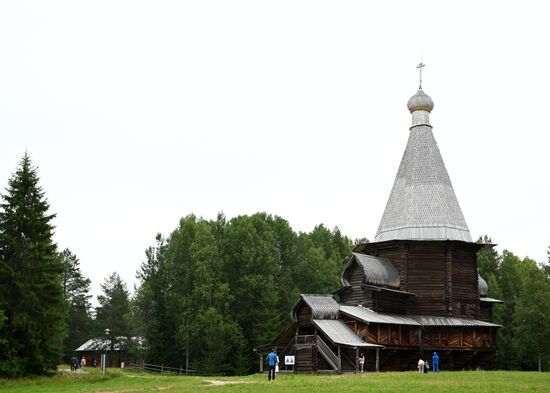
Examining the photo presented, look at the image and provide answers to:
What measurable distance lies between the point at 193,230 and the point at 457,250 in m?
20.6

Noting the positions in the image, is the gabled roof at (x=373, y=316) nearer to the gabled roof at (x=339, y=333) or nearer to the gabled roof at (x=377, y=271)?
the gabled roof at (x=339, y=333)

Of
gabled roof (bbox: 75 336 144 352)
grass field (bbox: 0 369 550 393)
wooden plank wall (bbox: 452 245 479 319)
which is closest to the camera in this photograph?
grass field (bbox: 0 369 550 393)

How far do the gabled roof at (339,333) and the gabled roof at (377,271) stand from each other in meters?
3.33

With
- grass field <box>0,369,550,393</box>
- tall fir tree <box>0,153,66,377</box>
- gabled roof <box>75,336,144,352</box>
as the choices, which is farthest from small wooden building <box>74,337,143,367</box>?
grass field <box>0,369,550,393</box>

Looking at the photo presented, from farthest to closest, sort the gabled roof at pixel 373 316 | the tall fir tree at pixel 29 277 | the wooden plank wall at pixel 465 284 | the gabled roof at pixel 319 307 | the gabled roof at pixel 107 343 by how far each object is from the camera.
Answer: the gabled roof at pixel 107 343 < the wooden plank wall at pixel 465 284 < the gabled roof at pixel 319 307 < the gabled roof at pixel 373 316 < the tall fir tree at pixel 29 277

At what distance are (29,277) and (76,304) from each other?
39.4 meters

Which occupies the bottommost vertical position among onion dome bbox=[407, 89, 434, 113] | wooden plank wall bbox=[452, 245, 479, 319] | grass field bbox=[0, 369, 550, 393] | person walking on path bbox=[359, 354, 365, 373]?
grass field bbox=[0, 369, 550, 393]

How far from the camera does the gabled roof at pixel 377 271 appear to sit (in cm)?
4006

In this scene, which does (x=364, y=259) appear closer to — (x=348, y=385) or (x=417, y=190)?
(x=417, y=190)

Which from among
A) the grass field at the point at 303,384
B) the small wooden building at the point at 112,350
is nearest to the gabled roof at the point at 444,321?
the grass field at the point at 303,384

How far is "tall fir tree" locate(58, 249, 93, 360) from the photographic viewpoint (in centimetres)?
6988

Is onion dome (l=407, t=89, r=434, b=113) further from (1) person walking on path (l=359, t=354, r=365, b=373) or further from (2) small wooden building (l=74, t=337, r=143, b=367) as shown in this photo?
(2) small wooden building (l=74, t=337, r=143, b=367)

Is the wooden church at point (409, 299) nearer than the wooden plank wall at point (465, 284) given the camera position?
Yes

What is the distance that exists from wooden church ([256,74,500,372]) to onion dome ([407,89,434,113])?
2.49m
